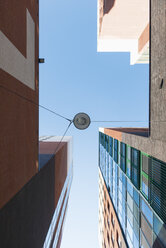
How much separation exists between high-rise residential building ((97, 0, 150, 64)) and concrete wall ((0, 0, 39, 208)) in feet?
42.7

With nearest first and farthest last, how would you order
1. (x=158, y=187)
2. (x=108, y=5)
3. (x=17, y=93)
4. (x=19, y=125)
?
(x=17, y=93)
(x=19, y=125)
(x=158, y=187)
(x=108, y=5)

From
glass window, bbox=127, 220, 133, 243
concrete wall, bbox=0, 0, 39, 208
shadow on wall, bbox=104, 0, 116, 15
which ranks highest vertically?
shadow on wall, bbox=104, 0, 116, 15

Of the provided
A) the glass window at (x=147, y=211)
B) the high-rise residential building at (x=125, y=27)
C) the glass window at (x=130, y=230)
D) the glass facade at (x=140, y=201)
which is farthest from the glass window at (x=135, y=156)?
the high-rise residential building at (x=125, y=27)

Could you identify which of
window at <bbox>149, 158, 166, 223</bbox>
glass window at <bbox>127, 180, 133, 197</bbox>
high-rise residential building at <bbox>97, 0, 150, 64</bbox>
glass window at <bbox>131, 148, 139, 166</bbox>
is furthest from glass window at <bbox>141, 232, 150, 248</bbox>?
high-rise residential building at <bbox>97, 0, 150, 64</bbox>

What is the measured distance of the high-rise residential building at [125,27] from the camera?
20.8 metres

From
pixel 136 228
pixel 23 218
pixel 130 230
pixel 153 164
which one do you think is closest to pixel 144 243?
pixel 136 228

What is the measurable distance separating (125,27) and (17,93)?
75.7ft

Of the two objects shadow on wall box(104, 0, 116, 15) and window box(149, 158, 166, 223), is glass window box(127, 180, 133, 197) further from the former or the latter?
shadow on wall box(104, 0, 116, 15)

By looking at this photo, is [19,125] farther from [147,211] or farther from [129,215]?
[129,215]

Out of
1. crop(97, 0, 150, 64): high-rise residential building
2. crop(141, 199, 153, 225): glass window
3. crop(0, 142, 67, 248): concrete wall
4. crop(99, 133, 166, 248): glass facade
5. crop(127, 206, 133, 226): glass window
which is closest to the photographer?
crop(0, 142, 67, 248): concrete wall

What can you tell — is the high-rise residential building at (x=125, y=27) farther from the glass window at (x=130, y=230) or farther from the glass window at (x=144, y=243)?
the glass window at (x=130, y=230)

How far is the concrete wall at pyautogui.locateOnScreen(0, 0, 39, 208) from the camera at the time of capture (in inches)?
304

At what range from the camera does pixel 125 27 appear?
2392cm

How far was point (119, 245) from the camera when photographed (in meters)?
20.8
